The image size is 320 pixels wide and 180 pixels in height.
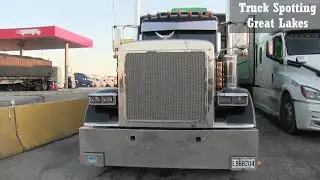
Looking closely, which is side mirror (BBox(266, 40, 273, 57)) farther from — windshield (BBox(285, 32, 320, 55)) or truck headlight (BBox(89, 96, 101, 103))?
truck headlight (BBox(89, 96, 101, 103))

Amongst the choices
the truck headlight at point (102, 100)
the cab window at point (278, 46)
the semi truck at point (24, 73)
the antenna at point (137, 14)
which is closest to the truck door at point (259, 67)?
the cab window at point (278, 46)

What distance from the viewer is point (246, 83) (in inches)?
541

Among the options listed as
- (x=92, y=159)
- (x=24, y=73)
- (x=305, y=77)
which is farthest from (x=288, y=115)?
(x=24, y=73)

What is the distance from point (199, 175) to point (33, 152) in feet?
11.2

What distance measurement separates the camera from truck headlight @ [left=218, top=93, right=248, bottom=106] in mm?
5224

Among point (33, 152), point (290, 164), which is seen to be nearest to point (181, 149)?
point (290, 164)

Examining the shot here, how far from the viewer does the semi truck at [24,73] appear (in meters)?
34.2

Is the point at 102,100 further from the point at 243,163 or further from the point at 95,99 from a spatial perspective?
the point at 243,163

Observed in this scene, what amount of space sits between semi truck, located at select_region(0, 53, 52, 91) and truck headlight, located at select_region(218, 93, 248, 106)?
31.7 m

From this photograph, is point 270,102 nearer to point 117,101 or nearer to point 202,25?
point 202,25

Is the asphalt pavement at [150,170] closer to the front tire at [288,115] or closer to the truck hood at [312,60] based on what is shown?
the front tire at [288,115]

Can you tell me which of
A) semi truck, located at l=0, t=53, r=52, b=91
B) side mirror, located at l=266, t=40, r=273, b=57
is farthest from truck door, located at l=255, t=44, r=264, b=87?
semi truck, located at l=0, t=53, r=52, b=91

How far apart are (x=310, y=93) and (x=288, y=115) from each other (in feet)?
3.91

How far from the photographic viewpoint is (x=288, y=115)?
9.20m
